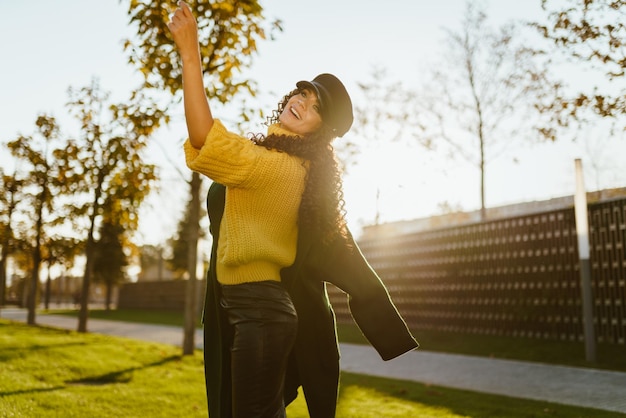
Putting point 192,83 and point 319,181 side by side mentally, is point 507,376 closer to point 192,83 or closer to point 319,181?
point 319,181

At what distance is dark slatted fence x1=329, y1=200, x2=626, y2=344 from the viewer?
9992 mm

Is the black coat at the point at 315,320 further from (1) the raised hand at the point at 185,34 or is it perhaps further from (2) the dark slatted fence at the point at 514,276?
(2) the dark slatted fence at the point at 514,276

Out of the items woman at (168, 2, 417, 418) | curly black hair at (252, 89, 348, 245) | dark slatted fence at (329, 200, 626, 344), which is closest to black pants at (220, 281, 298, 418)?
woman at (168, 2, 417, 418)

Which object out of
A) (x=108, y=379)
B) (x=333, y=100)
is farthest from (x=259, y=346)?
(x=108, y=379)

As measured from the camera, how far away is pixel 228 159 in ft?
6.59

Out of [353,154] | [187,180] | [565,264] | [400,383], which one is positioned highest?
[353,154]

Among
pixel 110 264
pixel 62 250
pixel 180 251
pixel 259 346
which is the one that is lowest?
pixel 259 346

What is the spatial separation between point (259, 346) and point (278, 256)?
0.34m

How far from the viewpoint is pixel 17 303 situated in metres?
43.0

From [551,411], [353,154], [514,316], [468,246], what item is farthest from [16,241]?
[551,411]

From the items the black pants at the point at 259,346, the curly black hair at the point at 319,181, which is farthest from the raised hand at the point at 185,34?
the black pants at the point at 259,346

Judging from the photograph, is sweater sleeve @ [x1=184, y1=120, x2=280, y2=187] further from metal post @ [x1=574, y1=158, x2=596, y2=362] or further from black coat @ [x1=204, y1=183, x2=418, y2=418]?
metal post @ [x1=574, y1=158, x2=596, y2=362]

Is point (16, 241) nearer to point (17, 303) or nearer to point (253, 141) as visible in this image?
point (253, 141)

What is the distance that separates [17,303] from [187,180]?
38.3 m
